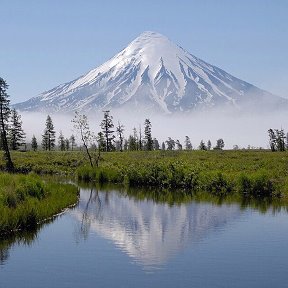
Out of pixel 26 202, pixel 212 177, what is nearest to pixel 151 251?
pixel 26 202

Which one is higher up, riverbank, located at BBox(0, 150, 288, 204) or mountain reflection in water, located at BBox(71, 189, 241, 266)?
riverbank, located at BBox(0, 150, 288, 204)

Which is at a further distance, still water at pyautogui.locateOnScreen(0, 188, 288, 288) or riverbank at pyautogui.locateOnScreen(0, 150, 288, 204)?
Result: riverbank at pyautogui.locateOnScreen(0, 150, 288, 204)

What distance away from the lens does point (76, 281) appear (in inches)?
692

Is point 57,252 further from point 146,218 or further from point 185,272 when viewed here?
point 146,218

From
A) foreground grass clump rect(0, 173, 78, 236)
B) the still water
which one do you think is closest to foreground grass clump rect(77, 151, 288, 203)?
the still water

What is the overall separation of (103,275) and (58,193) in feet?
58.5

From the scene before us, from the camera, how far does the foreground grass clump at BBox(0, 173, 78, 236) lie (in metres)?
24.4

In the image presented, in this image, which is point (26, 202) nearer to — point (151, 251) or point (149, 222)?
point (149, 222)

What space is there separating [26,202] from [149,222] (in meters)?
6.90

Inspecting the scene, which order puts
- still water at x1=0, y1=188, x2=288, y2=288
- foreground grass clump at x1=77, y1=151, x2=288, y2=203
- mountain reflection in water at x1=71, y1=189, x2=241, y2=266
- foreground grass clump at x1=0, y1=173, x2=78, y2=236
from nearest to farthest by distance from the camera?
1. still water at x1=0, y1=188, x2=288, y2=288
2. mountain reflection in water at x1=71, y1=189, x2=241, y2=266
3. foreground grass clump at x1=0, y1=173, x2=78, y2=236
4. foreground grass clump at x1=77, y1=151, x2=288, y2=203

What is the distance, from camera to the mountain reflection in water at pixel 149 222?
22891 mm

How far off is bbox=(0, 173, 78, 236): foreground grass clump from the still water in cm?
78

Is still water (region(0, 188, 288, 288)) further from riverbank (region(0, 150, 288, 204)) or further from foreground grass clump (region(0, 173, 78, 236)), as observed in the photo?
riverbank (region(0, 150, 288, 204))

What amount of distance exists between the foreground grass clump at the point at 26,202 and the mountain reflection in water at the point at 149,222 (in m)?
1.56
